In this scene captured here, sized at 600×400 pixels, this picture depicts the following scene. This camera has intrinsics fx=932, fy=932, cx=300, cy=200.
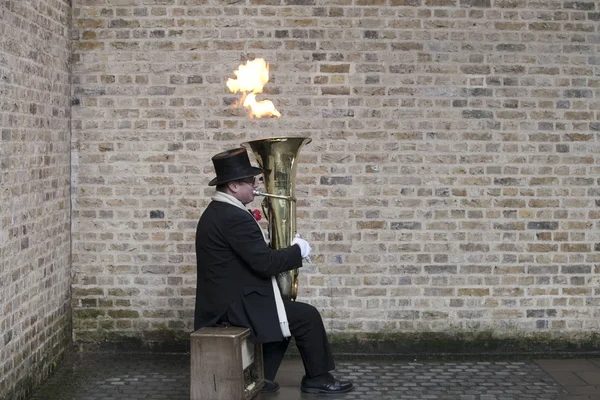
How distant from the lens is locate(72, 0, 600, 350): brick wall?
8.26m

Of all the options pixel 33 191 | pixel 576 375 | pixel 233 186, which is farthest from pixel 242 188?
pixel 576 375

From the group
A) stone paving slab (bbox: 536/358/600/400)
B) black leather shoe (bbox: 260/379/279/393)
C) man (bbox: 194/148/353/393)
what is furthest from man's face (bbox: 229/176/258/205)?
stone paving slab (bbox: 536/358/600/400)

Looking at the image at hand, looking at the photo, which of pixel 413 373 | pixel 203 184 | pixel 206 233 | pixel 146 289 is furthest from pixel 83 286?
pixel 413 373

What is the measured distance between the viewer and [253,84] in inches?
330

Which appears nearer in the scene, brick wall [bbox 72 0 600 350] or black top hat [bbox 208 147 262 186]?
black top hat [bbox 208 147 262 186]

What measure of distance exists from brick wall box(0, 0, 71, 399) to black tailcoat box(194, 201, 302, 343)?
1.36m

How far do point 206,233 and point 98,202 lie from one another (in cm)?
214

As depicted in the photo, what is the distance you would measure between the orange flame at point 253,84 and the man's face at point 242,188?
5.79ft

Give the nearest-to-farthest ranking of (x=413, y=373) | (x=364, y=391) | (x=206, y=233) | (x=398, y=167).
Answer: (x=206, y=233), (x=364, y=391), (x=413, y=373), (x=398, y=167)

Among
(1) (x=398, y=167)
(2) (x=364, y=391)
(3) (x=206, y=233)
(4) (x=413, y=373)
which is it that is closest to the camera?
(3) (x=206, y=233)

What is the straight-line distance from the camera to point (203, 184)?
831cm

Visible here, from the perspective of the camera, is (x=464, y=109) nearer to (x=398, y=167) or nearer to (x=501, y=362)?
(x=398, y=167)

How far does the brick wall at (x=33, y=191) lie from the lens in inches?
258

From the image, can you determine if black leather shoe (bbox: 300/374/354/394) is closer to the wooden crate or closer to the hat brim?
the wooden crate
